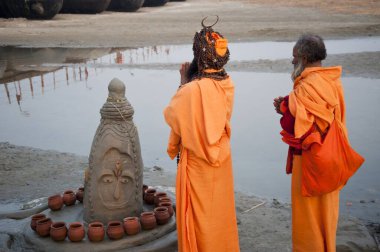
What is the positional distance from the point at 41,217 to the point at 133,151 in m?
1.02

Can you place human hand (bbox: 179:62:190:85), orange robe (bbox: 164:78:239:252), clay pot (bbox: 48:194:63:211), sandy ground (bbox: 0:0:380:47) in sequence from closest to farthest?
orange robe (bbox: 164:78:239:252)
human hand (bbox: 179:62:190:85)
clay pot (bbox: 48:194:63:211)
sandy ground (bbox: 0:0:380:47)

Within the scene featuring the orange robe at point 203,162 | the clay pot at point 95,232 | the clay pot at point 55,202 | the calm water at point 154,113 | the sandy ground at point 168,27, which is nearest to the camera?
the orange robe at point 203,162

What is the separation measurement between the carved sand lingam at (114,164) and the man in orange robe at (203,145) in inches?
36.1

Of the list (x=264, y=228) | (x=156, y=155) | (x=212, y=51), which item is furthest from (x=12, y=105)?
(x=212, y=51)

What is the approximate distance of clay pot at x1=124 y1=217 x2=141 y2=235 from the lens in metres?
4.36

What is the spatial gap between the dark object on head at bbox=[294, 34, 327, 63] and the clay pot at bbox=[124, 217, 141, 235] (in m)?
1.97

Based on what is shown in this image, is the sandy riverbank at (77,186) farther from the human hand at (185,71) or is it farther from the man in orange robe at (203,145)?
the human hand at (185,71)

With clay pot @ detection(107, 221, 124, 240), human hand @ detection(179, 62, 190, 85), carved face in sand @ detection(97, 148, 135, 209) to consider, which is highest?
human hand @ detection(179, 62, 190, 85)

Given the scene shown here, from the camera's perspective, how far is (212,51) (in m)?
3.50

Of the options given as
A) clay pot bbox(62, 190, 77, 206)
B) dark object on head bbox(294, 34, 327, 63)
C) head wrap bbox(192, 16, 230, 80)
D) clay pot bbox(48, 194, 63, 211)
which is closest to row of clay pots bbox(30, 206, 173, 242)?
clay pot bbox(48, 194, 63, 211)

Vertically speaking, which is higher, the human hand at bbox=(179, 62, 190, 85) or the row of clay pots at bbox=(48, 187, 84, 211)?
the human hand at bbox=(179, 62, 190, 85)

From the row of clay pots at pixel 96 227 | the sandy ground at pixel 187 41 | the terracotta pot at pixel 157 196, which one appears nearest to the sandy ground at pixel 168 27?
the sandy ground at pixel 187 41

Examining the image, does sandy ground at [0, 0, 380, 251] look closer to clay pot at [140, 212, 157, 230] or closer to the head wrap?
clay pot at [140, 212, 157, 230]

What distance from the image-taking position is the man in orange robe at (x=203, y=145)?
11.3 ft
